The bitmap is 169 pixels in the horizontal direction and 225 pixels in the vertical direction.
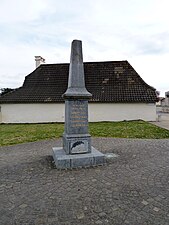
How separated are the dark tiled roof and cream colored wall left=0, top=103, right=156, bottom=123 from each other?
1.85ft

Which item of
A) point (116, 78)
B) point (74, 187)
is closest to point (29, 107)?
point (116, 78)

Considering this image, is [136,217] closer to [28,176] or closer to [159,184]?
[159,184]

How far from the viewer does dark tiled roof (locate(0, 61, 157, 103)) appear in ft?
63.6

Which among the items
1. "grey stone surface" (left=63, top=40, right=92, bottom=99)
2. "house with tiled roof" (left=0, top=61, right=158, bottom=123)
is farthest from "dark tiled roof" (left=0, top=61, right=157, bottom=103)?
"grey stone surface" (left=63, top=40, right=92, bottom=99)

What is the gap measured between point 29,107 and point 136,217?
18.1 meters

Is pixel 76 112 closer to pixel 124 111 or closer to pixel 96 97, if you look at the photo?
pixel 96 97

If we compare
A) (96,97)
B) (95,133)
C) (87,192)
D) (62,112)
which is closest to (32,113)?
(62,112)

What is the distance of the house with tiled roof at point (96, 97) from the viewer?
1923 centimetres

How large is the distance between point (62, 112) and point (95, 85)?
4184 millimetres

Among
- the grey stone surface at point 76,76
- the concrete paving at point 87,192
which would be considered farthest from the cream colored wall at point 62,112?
Result: the grey stone surface at point 76,76

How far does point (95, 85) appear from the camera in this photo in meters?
20.7

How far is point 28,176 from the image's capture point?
16.1 ft

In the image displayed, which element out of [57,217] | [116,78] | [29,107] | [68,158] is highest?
[116,78]

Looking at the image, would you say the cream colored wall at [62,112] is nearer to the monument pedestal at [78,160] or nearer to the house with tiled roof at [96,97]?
the house with tiled roof at [96,97]
